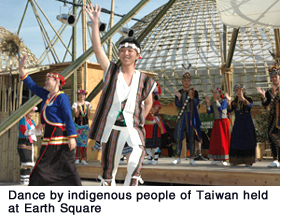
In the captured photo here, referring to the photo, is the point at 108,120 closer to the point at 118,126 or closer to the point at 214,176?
the point at 118,126

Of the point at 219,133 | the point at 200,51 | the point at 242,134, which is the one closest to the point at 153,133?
the point at 219,133

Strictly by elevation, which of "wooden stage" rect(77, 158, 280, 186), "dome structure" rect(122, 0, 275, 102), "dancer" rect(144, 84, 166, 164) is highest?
"dome structure" rect(122, 0, 275, 102)

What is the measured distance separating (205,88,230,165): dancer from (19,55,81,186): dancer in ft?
12.2

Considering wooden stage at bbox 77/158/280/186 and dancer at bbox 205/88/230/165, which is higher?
dancer at bbox 205/88/230/165

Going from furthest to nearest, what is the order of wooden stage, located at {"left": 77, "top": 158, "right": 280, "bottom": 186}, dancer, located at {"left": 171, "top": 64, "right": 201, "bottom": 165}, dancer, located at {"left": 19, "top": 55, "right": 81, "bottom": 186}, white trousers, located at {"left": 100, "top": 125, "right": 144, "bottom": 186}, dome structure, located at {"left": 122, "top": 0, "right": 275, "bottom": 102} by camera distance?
dome structure, located at {"left": 122, "top": 0, "right": 275, "bottom": 102} → dancer, located at {"left": 171, "top": 64, "right": 201, "bottom": 165} → wooden stage, located at {"left": 77, "top": 158, "right": 280, "bottom": 186} → dancer, located at {"left": 19, "top": 55, "right": 81, "bottom": 186} → white trousers, located at {"left": 100, "top": 125, "right": 144, "bottom": 186}

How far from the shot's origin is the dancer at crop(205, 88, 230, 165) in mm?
7703

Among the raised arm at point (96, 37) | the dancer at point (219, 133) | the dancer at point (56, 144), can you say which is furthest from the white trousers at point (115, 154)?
the dancer at point (219, 133)

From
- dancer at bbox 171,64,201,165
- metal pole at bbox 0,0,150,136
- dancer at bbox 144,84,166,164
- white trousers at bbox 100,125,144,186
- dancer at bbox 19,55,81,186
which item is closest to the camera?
white trousers at bbox 100,125,144,186

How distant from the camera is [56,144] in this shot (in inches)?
180

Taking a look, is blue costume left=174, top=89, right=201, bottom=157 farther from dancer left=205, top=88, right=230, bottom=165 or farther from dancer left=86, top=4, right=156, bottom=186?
dancer left=86, top=4, right=156, bottom=186

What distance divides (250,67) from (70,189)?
40.0m

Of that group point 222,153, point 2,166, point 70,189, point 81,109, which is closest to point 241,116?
point 222,153

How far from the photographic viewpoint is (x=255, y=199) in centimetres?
357

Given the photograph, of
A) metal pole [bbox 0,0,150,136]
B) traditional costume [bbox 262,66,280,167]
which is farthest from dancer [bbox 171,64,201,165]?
metal pole [bbox 0,0,150,136]
